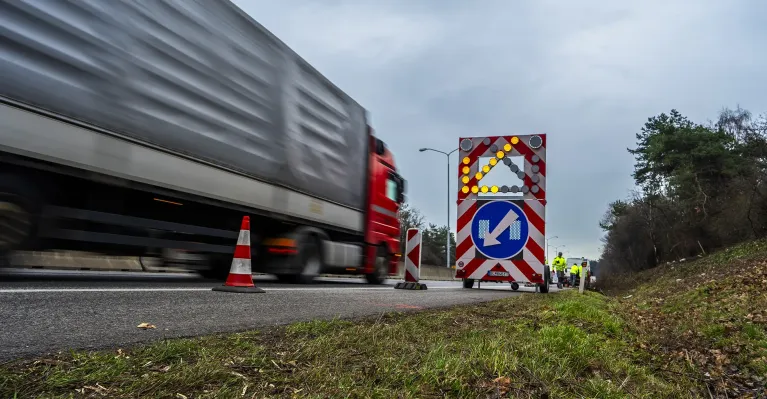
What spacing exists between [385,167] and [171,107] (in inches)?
254

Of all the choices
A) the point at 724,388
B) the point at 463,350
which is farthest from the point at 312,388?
the point at 724,388

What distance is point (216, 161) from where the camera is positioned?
8.04 m

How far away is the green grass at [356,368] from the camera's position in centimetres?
201

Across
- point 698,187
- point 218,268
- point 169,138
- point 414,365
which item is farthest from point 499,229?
point 698,187

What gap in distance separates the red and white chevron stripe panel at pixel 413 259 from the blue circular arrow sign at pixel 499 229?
1.29m

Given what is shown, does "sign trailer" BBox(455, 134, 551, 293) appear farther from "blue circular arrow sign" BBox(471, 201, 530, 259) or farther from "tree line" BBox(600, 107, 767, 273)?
"tree line" BBox(600, 107, 767, 273)

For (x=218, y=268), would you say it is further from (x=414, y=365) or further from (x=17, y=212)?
(x=414, y=365)

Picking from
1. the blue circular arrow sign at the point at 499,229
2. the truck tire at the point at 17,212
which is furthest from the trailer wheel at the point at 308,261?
the truck tire at the point at 17,212

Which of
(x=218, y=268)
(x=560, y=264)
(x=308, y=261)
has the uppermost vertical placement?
(x=560, y=264)

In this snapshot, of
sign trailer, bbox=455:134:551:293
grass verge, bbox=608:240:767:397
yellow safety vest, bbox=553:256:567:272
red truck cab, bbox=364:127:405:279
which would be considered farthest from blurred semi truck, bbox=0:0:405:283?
yellow safety vest, bbox=553:256:567:272

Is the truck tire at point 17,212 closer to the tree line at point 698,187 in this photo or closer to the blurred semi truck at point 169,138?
the blurred semi truck at point 169,138

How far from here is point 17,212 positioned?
5.90 meters

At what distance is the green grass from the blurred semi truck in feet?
13.0

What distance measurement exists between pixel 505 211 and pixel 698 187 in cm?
3208
